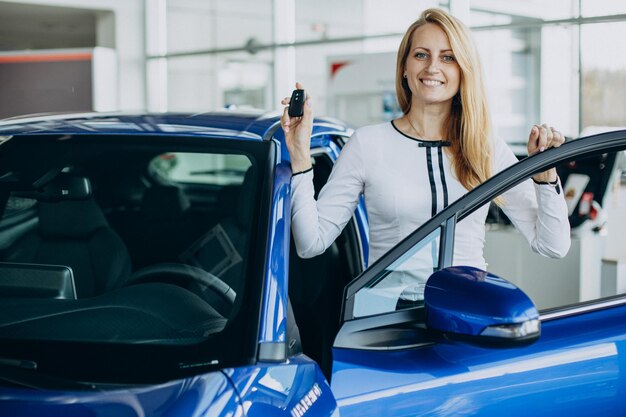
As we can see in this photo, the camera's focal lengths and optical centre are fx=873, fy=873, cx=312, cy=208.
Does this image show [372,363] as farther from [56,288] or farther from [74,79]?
[74,79]

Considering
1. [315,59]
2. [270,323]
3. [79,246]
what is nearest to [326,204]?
[270,323]

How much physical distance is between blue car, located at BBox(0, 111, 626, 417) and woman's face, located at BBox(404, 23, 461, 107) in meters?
0.35

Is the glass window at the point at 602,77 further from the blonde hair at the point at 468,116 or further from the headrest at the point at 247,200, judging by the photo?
the headrest at the point at 247,200

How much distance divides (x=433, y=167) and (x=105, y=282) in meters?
1.03

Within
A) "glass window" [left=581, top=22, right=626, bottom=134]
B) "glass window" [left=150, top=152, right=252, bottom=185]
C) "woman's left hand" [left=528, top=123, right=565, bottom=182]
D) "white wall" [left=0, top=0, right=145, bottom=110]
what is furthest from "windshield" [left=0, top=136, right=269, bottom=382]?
"white wall" [left=0, top=0, right=145, bottom=110]

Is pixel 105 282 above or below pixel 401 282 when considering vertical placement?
below

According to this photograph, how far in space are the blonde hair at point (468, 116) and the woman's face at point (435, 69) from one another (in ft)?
0.06

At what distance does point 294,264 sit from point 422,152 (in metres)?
0.59

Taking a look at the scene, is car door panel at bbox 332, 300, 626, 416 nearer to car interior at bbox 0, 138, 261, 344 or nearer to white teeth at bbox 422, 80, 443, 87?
car interior at bbox 0, 138, 261, 344

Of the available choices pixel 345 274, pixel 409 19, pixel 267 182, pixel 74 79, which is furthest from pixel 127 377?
pixel 409 19

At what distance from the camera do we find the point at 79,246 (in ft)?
8.46

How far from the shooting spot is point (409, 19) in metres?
9.76

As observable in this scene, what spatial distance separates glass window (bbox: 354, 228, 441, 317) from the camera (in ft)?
5.47

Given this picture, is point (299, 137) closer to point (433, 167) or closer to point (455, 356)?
point (433, 167)
